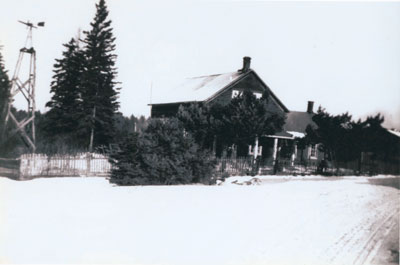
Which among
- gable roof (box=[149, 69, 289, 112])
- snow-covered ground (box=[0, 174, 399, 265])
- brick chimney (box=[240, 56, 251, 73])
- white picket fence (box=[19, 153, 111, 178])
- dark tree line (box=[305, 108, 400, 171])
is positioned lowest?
snow-covered ground (box=[0, 174, 399, 265])

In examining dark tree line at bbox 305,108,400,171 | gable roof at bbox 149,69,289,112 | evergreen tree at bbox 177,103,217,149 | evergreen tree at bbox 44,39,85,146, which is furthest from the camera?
gable roof at bbox 149,69,289,112

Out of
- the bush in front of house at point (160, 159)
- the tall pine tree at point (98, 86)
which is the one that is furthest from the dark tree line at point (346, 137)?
the tall pine tree at point (98, 86)

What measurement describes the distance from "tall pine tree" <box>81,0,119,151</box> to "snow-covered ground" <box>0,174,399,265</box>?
26.2 feet

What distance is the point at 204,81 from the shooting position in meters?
31.6

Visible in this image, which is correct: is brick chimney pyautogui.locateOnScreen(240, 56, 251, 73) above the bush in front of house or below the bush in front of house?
above

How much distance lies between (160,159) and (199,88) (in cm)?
1623

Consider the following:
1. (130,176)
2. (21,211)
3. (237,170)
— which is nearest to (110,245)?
(21,211)

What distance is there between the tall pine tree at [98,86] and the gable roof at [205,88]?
22.7 ft

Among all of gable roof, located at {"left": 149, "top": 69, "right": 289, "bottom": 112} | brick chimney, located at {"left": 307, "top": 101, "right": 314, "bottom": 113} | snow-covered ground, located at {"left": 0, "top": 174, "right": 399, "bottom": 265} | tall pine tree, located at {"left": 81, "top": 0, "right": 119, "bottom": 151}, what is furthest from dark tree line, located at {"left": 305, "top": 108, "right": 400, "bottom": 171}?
brick chimney, located at {"left": 307, "top": 101, "right": 314, "bottom": 113}

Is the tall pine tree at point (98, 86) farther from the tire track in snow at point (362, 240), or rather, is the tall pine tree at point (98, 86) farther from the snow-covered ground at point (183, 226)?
the tire track in snow at point (362, 240)

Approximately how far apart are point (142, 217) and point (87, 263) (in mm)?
2531

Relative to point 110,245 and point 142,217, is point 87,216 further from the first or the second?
point 110,245

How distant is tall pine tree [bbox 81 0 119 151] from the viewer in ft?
65.9

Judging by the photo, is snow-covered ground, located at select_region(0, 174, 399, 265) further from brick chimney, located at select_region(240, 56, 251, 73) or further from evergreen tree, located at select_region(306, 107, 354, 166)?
brick chimney, located at select_region(240, 56, 251, 73)
